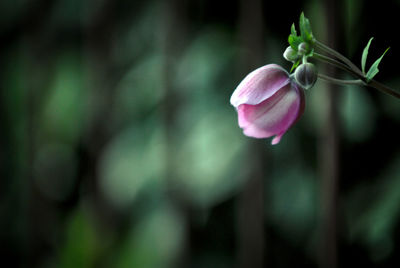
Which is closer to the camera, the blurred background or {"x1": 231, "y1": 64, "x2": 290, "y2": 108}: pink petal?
{"x1": 231, "y1": 64, "x2": 290, "y2": 108}: pink petal

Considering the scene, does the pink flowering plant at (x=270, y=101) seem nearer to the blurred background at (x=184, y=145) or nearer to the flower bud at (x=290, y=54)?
the flower bud at (x=290, y=54)

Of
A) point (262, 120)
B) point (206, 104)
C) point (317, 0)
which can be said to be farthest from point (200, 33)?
point (262, 120)

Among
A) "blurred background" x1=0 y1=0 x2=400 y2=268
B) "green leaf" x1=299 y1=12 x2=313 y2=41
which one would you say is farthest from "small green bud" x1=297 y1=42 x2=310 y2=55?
"blurred background" x1=0 y1=0 x2=400 y2=268

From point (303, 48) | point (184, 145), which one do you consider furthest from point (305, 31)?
point (184, 145)

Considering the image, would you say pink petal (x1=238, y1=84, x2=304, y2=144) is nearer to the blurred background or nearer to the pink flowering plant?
the pink flowering plant

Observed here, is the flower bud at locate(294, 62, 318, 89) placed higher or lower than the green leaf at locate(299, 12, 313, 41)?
lower
